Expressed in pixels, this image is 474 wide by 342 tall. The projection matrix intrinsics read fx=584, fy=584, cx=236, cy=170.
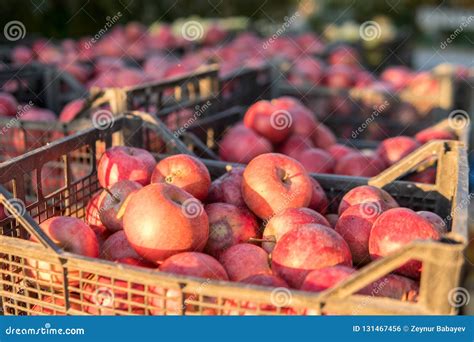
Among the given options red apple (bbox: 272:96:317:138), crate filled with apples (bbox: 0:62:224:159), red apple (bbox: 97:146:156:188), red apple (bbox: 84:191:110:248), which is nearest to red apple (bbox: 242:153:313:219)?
red apple (bbox: 97:146:156:188)

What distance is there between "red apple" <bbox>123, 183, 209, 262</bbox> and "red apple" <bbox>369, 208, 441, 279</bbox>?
0.53 meters

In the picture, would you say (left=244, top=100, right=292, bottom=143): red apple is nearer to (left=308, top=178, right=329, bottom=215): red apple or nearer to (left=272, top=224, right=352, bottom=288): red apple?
(left=308, top=178, right=329, bottom=215): red apple

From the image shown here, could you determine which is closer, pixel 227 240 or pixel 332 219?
pixel 227 240

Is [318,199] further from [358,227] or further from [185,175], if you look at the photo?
[185,175]

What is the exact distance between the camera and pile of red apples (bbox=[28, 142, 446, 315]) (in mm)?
1479

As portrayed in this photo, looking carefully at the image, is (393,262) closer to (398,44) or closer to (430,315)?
(430,315)

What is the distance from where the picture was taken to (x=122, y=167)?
83.1 inches

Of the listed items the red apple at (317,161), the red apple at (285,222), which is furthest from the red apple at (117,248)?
the red apple at (317,161)

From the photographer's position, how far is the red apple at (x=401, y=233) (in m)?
1.69

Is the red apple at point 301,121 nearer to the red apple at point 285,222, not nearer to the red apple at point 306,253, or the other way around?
the red apple at point 285,222

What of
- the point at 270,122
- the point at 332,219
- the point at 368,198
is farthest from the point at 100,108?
the point at 368,198

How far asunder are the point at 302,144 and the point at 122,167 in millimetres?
1287
